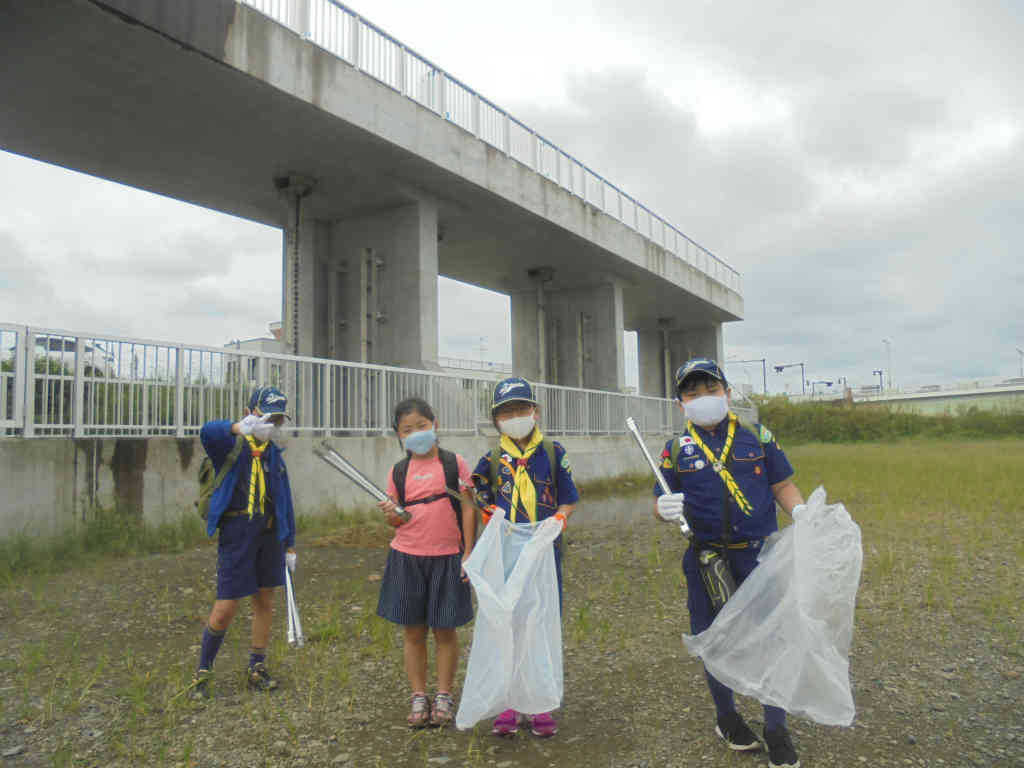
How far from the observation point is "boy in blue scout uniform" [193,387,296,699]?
374 cm

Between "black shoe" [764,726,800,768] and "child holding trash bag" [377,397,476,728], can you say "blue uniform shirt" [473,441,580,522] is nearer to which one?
"child holding trash bag" [377,397,476,728]

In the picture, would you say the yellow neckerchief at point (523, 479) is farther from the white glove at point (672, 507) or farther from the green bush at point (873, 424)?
the green bush at point (873, 424)

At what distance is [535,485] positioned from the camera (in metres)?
3.53

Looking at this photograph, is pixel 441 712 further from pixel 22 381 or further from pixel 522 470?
pixel 22 381

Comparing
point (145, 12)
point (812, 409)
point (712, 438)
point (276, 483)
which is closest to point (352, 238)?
point (145, 12)

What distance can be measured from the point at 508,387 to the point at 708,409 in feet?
3.10

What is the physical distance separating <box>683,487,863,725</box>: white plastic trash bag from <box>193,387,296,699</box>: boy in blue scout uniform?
2.21 meters

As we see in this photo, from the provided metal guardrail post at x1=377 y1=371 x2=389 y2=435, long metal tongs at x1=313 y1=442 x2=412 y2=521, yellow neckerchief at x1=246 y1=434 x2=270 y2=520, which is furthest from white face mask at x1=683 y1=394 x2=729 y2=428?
metal guardrail post at x1=377 y1=371 x2=389 y2=435

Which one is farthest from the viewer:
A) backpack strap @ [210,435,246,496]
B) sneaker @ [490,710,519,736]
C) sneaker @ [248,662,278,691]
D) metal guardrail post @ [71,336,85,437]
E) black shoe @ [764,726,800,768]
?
metal guardrail post @ [71,336,85,437]

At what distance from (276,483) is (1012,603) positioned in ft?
18.4

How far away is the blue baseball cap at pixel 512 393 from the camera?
352 centimetres

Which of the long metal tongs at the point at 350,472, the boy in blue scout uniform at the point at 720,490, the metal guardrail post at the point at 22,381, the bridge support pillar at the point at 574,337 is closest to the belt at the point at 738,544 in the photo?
the boy in blue scout uniform at the point at 720,490

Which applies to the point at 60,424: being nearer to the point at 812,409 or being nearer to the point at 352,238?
the point at 352,238

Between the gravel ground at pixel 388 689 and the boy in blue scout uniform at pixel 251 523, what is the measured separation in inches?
13.1
